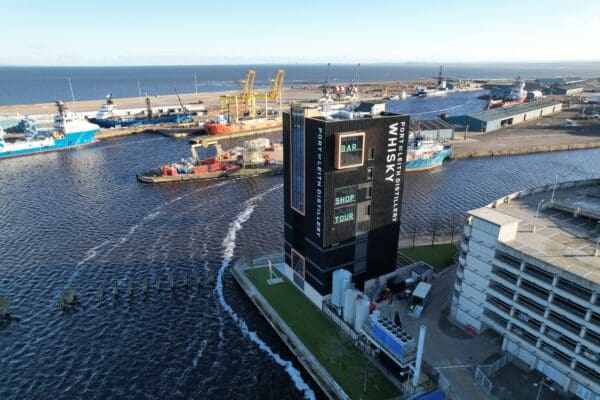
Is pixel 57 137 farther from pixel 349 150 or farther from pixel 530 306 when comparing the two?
pixel 530 306

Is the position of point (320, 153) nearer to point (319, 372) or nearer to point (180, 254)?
point (319, 372)

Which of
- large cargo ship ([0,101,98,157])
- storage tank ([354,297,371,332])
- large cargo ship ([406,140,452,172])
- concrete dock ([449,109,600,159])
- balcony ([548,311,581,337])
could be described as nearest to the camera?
balcony ([548,311,581,337])

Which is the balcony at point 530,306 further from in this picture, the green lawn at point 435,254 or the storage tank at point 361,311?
the green lawn at point 435,254

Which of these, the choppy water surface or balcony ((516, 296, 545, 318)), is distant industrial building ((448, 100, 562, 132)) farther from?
balcony ((516, 296, 545, 318))

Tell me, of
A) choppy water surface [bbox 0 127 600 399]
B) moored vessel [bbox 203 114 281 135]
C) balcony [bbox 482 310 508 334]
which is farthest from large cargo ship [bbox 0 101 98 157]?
balcony [bbox 482 310 508 334]

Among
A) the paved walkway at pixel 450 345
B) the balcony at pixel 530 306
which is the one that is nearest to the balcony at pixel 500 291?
the balcony at pixel 530 306

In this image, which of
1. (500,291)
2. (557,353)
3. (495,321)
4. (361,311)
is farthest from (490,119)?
(361,311)

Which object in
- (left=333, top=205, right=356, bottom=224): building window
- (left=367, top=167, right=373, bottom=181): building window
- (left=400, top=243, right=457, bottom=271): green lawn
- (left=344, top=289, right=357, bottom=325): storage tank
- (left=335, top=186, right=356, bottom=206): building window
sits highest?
(left=367, top=167, right=373, bottom=181): building window
